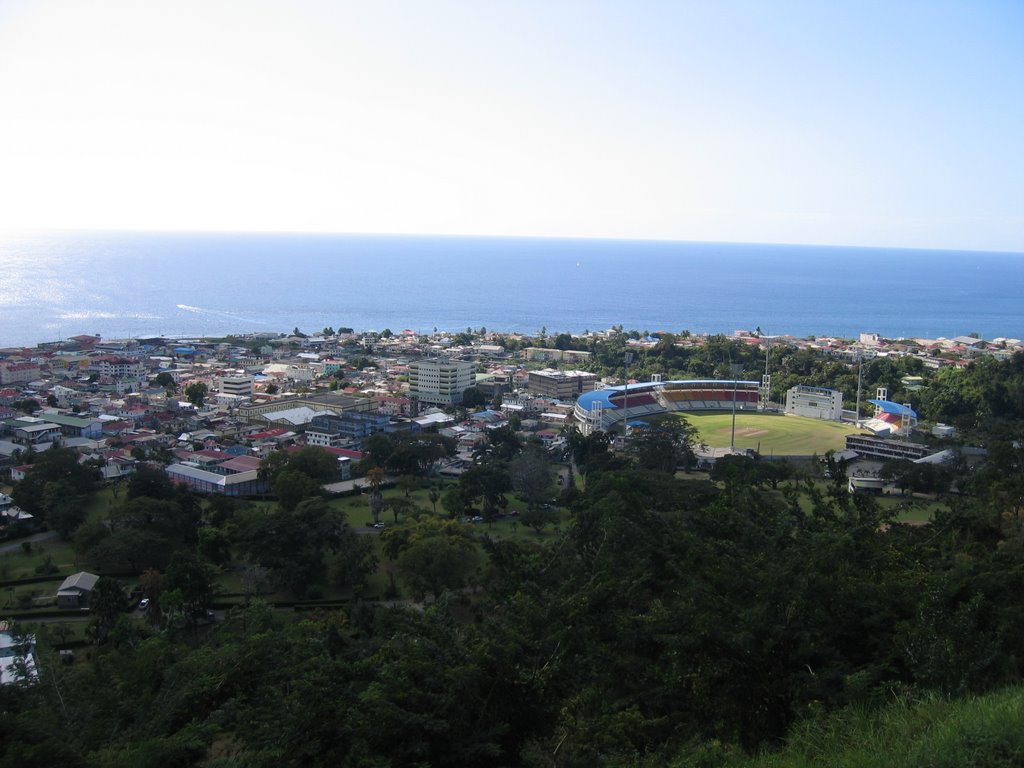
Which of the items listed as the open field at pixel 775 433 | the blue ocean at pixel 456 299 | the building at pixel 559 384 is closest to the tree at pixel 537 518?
the open field at pixel 775 433

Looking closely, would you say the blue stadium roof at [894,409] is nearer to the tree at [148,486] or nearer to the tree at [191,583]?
the tree at [148,486]

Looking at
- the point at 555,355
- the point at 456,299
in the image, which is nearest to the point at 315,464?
the point at 555,355

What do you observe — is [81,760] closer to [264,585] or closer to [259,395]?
[264,585]

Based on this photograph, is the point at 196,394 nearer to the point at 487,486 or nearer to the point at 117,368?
the point at 117,368

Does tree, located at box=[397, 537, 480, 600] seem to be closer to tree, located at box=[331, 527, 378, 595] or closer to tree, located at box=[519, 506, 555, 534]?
tree, located at box=[331, 527, 378, 595]

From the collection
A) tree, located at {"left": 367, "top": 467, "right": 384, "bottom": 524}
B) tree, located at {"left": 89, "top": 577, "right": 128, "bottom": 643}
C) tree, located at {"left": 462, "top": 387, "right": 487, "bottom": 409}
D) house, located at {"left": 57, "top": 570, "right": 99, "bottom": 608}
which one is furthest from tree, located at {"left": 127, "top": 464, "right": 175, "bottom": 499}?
tree, located at {"left": 462, "top": 387, "right": 487, "bottom": 409}
